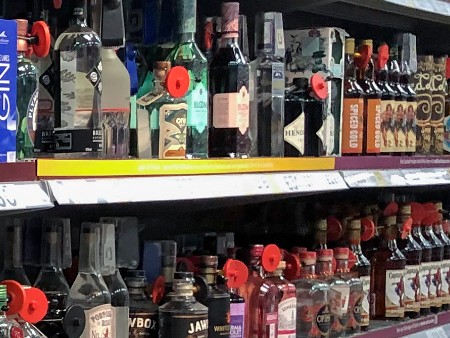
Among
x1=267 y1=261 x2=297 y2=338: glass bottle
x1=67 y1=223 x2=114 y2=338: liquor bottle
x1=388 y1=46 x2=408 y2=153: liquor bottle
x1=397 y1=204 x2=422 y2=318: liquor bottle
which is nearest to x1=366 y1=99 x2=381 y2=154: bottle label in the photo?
x1=388 y1=46 x2=408 y2=153: liquor bottle

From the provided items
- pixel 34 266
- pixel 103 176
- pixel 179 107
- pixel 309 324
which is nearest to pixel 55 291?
pixel 34 266

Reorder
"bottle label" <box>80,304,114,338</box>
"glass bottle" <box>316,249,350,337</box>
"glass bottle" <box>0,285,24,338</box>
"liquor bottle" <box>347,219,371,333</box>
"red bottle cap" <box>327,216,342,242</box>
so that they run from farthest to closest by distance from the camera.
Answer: "red bottle cap" <box>327,216,342,242</box>
"liquor bottle" <box>347,219,371,333</box>
"glass bottle" <box>316,249,350,337</box>
"bottle label" <box>80,304,114,338</box>
"glass bottle" <box>0,285,24,338</box>

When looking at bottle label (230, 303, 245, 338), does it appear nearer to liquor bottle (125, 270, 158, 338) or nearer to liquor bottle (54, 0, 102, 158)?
liquor bottle (125, 270, 158, 338)

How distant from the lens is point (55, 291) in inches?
60.3

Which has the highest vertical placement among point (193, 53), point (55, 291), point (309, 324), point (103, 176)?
point (193, 53)

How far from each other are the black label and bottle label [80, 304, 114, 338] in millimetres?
121

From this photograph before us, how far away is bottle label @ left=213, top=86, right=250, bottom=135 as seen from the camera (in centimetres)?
175

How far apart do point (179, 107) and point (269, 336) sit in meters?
0.57

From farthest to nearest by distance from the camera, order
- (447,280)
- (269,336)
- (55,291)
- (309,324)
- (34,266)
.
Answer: (447,280) < (309,324) < (269,336) < (34,266) < (55,291)

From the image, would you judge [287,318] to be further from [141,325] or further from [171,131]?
[171,131]

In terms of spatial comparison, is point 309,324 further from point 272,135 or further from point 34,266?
point 34,266

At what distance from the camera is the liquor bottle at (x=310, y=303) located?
204 centimetres

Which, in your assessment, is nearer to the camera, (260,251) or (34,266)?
(34,266)

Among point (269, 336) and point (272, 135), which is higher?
point (272, 135)
